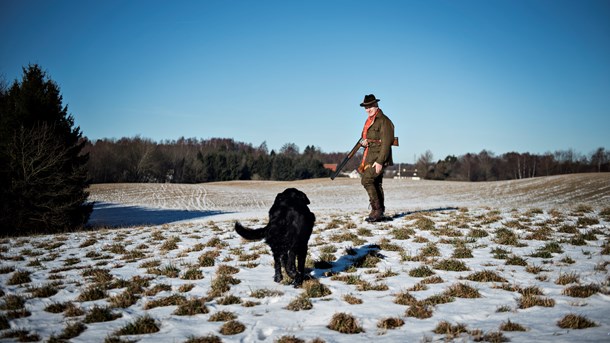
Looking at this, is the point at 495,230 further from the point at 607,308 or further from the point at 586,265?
the point at 607,308

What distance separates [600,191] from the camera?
31.1 meters

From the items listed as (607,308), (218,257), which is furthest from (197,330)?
(607,308)

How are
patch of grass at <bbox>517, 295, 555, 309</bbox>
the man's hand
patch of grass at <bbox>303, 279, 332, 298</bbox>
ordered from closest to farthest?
1. patch of grass at <bbox>517, 295, 555, 309</bbox>
2. patch of grass at <bbox>303, 279, 332, 298</bbox>
3. the man's hand

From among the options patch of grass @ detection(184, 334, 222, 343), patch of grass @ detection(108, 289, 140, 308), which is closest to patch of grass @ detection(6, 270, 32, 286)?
patch of grass @ detection(108, 289, 140, 308)

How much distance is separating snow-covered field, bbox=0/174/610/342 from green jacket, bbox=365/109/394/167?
6.50 feet

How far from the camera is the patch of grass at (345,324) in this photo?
366 centimetres

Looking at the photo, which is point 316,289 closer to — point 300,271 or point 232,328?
point 300,271

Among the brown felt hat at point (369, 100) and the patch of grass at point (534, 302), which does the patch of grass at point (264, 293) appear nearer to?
the patch of grass at point (534, 302)

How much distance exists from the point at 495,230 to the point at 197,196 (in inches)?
1509

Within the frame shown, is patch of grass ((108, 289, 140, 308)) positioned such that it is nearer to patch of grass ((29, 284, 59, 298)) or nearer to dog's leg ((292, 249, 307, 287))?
patch of grass ((29, 284, 59, 298))

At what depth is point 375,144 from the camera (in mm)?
9297

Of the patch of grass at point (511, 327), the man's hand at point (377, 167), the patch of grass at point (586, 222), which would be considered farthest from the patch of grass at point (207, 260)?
the patch of grass at point (586, 222)

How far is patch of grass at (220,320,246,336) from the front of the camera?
369 cm

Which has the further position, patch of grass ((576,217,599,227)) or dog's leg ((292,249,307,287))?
patch of grass ((576,217,599,227))
